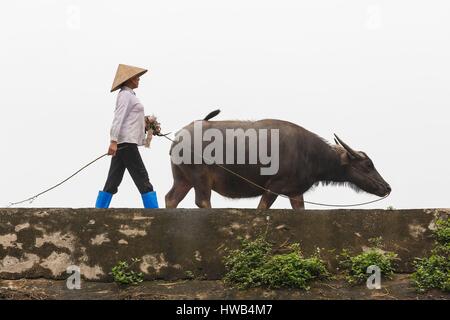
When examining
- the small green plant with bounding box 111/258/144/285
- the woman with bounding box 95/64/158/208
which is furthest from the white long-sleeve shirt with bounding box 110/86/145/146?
the small green plant with bounding box 111/258/144/285

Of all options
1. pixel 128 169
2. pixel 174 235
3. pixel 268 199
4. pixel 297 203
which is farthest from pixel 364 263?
pixel 297 203

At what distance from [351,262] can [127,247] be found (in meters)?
2.15

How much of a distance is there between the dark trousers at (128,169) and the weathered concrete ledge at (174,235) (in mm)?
1061

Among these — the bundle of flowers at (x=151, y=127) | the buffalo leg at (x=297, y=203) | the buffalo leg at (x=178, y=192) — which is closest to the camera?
the bundle of flowers at (x=151, y=127)

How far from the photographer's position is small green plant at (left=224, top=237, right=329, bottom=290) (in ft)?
23.6

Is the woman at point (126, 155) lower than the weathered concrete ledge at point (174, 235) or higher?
higher

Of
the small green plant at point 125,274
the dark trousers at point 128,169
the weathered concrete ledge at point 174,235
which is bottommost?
the small green plant at point 125,274

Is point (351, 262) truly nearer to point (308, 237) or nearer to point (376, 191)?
point (308, 237)

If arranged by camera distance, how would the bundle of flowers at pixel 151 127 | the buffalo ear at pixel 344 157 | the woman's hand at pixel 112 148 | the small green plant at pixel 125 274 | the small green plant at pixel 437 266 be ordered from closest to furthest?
the small green plant at pixel 437 266
the small green plant at pixel 125 274
the woman's hand at pixel 112 148
the bundle of flowers at pixel 151 127
the buffalo ear at pixel 344 157

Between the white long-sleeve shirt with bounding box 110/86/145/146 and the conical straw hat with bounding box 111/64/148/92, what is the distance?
9 centimetres

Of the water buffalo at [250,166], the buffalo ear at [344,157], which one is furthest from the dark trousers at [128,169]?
the buffalo ear at [344,157]

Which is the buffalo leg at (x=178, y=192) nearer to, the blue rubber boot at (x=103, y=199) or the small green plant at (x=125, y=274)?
the blue rubber boot at (x=103, y=199)

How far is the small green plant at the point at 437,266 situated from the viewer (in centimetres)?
715
